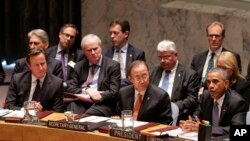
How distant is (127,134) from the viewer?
381 centimetres

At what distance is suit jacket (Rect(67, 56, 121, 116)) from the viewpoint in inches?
217

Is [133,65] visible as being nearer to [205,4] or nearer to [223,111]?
[223,111]

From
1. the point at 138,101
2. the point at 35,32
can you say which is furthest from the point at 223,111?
the point at 35,32

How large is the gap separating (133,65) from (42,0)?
13.6 ft

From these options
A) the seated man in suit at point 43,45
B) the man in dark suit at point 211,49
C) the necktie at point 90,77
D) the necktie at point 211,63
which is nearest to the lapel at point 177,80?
the man in dark suit at point 211,49

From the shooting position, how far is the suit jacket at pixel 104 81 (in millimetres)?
5508

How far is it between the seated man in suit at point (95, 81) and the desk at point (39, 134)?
1.28 meters

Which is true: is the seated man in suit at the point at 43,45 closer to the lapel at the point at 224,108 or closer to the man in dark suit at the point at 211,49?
the man in dark suit at the point at 211,49

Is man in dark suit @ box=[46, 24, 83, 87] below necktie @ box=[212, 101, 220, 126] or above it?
above

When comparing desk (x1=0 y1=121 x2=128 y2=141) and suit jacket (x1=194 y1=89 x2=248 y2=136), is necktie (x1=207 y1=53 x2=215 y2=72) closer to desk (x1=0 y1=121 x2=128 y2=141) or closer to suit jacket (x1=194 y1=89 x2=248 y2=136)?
suit jacket (x1=194 y1=89 x2=248 y2=136)

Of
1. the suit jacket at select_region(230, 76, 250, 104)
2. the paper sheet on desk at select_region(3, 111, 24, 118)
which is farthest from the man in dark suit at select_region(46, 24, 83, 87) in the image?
the suit jacket at select_region(230, 76, 250, 104)

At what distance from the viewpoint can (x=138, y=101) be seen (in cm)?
461

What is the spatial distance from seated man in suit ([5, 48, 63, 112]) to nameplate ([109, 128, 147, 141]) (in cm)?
117

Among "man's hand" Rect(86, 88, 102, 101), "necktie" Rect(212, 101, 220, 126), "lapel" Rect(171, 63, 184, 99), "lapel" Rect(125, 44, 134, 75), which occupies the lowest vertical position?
"necktie" Rect(212, 101, 220, 126)
